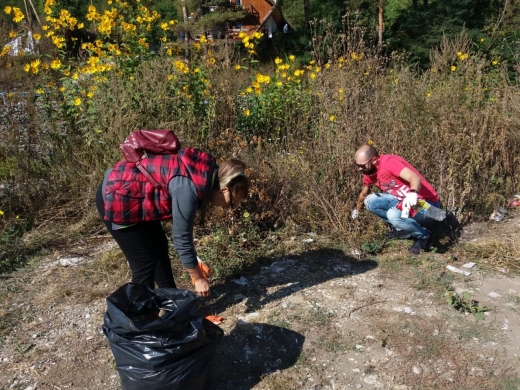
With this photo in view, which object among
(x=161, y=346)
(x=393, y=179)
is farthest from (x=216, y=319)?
(x=393, y=179)

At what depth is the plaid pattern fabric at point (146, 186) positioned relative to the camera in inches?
98.0

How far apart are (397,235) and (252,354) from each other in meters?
1.95

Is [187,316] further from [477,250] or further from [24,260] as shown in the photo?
[477,250]

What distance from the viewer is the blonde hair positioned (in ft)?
8.27

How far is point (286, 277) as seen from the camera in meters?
3.80

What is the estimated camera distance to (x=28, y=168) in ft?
15.6

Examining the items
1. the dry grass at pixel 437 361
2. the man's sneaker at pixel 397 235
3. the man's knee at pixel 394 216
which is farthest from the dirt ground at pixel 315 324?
the man's knee at pixel 394 216

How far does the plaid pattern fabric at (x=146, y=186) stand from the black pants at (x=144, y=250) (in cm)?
10

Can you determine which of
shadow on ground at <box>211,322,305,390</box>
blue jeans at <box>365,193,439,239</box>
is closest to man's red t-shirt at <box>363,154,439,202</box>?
blue jeans at <box>365,193,439,239</box>

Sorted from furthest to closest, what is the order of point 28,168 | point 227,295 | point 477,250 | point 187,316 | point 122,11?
1. point 122,11
2. point 28,168
3. point 477,250
4. point 227,295
5. point 187,316

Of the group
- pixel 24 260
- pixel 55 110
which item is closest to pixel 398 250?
pixel 24 260

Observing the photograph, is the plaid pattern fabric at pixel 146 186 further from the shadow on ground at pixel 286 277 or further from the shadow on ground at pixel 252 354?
the shadow on ground at pixel 286 277

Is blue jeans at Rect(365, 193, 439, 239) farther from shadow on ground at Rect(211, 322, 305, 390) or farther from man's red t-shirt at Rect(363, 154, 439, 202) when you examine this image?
shadow on ground at Rect(211, 322, 305, 390)

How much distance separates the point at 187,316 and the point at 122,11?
4494 millimetres
